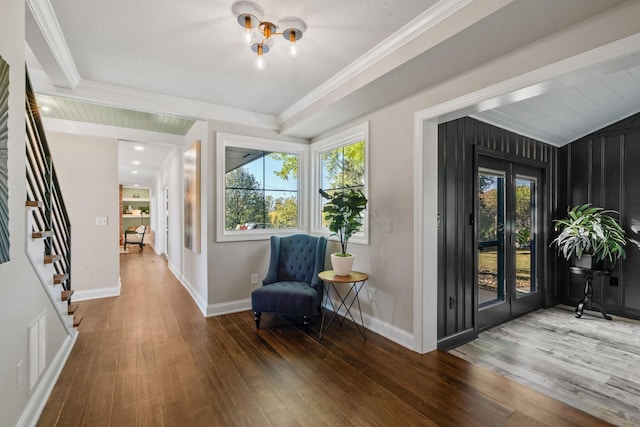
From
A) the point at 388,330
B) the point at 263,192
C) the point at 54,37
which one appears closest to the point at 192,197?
the point at 263,192

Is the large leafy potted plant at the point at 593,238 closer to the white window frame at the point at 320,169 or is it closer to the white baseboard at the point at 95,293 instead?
the white window frame at the point at 320,169

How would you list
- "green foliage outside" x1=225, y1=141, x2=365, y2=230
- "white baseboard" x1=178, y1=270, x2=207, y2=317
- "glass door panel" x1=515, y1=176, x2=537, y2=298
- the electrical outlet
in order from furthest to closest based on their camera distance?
"glass door panel" x1=515, y1=176, x2=537, y2=298
"white baseboard" x1=178, y1=270, x2=207, y2=317
"green foliage outside" x1=225, y1=141, x2=365, y2=230
the electrical outlet

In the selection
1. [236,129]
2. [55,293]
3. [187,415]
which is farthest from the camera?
[236,129]

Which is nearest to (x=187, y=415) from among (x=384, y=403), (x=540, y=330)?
(x=384, y=403)

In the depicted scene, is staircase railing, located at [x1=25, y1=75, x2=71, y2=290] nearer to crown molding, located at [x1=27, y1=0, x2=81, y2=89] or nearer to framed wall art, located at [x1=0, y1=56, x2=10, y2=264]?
crown molding, located at [x1=27, y1=0, x2=81, y2=89]

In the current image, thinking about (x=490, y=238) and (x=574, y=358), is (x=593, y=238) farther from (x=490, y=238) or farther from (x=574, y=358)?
(x=574, y=358)

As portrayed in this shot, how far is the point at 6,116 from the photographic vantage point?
1.49 meters

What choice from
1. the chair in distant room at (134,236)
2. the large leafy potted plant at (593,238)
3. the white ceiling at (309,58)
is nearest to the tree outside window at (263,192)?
the white ceiling at (309,58)

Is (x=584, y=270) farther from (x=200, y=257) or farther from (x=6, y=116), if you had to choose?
(x=6, y=116)

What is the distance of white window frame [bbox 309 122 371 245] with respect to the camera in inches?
128

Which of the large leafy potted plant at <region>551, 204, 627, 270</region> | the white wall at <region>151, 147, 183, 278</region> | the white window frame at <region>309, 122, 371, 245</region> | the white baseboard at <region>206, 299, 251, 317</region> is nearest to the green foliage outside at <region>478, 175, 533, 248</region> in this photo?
the large leafy potted plant at <region>551, 204, 627, 270</region>

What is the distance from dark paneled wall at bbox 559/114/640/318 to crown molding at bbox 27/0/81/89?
6.02m

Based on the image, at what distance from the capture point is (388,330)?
2.98 meters

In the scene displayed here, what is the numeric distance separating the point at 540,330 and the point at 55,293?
4.87m
